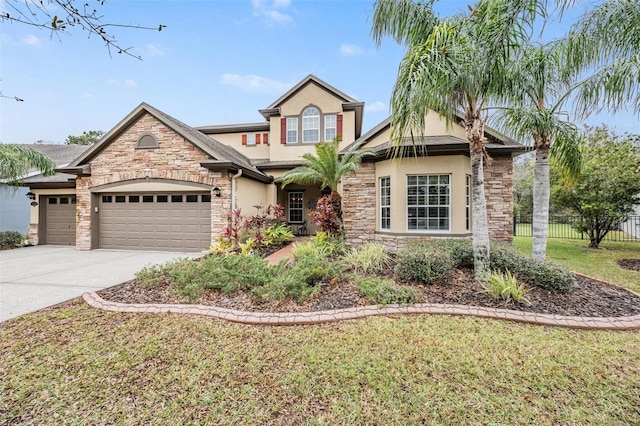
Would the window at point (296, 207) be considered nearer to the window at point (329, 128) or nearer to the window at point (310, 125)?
the window at point (310, 125)

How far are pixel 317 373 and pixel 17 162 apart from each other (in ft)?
49.8

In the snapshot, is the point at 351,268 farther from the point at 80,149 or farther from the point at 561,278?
the point at 80,149

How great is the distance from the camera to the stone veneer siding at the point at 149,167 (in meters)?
10.7

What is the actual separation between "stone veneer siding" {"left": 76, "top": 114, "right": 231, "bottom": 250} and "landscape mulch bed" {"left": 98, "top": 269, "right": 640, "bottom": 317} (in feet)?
17.2

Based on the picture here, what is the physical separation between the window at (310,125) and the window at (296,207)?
123 inches

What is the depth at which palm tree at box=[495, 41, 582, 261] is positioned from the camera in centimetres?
630

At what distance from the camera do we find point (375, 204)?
10.5m

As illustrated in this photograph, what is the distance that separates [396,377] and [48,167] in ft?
51.5

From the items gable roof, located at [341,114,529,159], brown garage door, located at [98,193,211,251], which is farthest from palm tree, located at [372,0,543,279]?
brown garage door, located at [98,193,211,251]

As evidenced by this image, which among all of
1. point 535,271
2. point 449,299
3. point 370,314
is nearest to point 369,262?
point 449,299

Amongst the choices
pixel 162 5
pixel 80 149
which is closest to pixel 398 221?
pixel 162 5

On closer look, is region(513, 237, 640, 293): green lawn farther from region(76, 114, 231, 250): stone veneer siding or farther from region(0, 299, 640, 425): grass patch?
region(76, 114, 231, 250): stone veneer siding

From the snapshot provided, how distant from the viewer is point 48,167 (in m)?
11.6

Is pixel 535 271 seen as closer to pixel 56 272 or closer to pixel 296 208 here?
pixel 296 208
